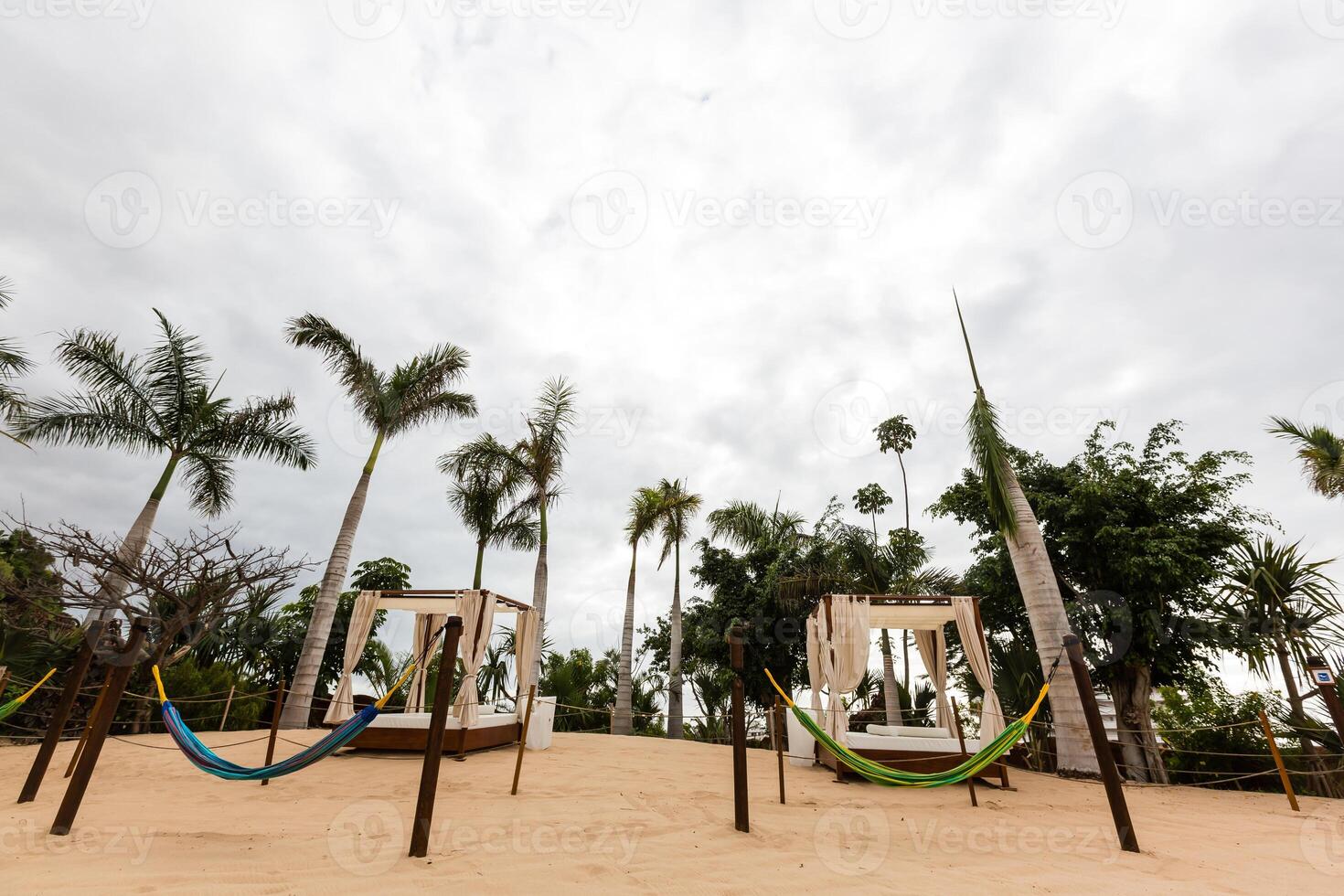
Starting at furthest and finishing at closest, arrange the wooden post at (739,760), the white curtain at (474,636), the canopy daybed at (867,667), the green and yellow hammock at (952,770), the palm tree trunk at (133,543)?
the white curtain at (474,636) → the palm tree trunk at (133,543) → the canopy daybed at (867,667) → the green and yellow hammock at (952,770) → the wooden post at (739,760)

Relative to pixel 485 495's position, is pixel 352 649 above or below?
below

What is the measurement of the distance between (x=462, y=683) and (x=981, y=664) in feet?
27.1

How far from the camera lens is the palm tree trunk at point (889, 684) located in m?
13.7

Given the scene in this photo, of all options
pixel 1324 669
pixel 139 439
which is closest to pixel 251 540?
pixel 139 439

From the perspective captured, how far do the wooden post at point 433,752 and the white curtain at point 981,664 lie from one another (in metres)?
7.44

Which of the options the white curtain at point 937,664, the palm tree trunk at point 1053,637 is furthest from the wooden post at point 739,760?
the palm tree trunk at point 1053,637

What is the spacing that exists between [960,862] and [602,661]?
53.1 ft

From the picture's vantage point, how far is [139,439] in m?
12.6

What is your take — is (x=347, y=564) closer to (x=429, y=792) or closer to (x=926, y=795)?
(x=429, y=792)

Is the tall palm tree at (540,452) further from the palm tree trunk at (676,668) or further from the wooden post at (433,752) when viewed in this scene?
the wooden post at (433,752)
